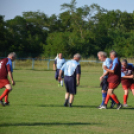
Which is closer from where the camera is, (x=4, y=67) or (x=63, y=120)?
(x=63, y=120)

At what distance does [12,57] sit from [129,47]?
59465 mm

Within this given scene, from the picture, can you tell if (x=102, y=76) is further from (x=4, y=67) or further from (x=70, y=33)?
(x=70, y=33)

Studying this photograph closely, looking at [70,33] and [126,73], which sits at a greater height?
[70,33]

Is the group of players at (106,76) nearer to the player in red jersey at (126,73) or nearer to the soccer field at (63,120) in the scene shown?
the player in red jersey at (126,73)

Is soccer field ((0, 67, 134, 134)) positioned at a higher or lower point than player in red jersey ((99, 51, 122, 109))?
lower

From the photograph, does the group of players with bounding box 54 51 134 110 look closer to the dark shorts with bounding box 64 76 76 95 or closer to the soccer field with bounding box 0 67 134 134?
the dark shorts with bounding box 64 76 76 95

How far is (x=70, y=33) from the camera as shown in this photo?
68.9 m

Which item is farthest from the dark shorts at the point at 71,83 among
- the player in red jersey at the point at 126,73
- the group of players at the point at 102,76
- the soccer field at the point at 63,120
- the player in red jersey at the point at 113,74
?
the player in red jersey at the point at 126,73

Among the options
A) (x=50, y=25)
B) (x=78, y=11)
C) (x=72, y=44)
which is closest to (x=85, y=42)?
(x=72, y=44)

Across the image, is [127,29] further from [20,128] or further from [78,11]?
[20,128]

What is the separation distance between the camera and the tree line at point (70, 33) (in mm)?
66500

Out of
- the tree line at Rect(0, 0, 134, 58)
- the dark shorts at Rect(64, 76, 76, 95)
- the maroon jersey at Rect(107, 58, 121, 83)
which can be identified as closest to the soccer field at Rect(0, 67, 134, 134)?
the dark shorts at Rect(64, 76, 76, 95)

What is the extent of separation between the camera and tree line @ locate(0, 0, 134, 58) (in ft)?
218

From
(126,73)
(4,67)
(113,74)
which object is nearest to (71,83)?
(113,74)
